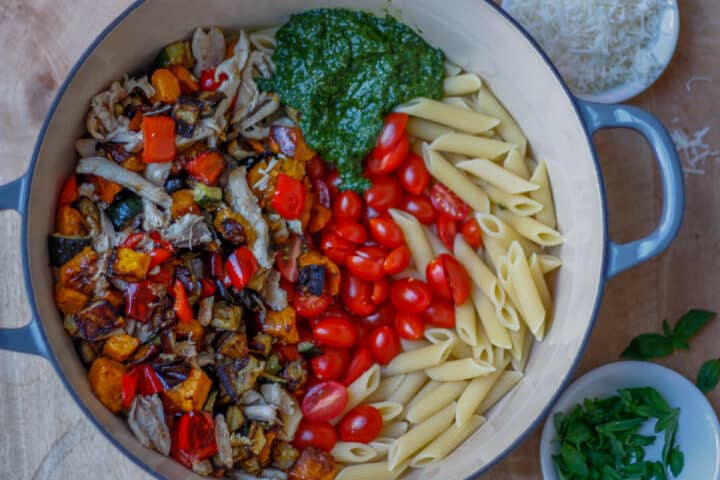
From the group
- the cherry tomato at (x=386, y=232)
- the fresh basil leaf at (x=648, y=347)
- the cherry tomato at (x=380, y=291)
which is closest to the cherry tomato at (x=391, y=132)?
the cherry tomato at (x=386, y=232)

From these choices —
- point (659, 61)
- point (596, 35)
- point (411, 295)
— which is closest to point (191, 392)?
point (411, 295)

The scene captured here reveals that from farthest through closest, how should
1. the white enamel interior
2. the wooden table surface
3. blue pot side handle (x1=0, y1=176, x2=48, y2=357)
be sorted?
the wooden table surface
the white enamel interior
blue pot side handle (x1=0, y1=176, x2=48, y2=357)

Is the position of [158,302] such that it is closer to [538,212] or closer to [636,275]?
[538,212]

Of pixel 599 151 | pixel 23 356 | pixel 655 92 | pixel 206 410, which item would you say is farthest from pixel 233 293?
pixel 655 92

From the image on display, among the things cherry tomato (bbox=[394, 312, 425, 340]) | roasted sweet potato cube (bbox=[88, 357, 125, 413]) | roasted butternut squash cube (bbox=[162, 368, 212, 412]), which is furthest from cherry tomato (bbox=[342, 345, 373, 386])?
roasted sweet potato cube (bbox=[88, 357, 125, 413])

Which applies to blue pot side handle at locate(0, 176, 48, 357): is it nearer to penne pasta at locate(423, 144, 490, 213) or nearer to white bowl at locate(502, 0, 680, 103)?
penne pasta at locate(423, 144, 490, 213)

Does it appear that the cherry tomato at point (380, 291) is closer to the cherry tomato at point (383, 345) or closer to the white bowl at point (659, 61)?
the cherry tomato at point (383, 345)
